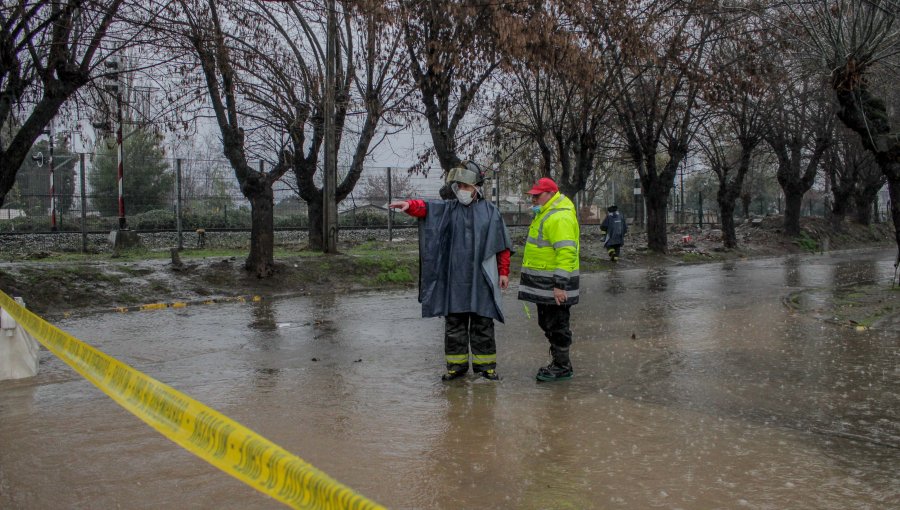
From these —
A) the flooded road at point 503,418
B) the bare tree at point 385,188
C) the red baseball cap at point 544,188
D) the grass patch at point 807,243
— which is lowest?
the flooded road at point 503,418

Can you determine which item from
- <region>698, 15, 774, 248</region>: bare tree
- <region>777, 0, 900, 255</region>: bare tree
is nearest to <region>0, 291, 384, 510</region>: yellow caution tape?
<region>777, 0, 900, 255</region>: bare tree

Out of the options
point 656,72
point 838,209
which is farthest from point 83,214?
point 838,209

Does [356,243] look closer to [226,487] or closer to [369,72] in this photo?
[369,72]

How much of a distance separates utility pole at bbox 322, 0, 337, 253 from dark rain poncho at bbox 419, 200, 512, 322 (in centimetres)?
1019

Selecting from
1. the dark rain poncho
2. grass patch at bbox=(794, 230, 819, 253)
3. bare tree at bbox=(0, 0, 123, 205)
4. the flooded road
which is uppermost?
bare tree at bbox=(0, 0, 123, 205)

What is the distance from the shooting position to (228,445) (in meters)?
2.81

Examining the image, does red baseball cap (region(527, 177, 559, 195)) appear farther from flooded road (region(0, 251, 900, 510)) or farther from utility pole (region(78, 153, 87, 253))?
utility pole (region(78, 153, 87, 253))

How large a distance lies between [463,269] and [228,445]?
4084mm

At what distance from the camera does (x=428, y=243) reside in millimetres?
6824

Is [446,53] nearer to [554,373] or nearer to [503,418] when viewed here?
[554,373]

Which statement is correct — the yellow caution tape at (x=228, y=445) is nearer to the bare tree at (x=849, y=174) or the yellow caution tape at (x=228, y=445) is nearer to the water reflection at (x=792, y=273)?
the water reflection at (x=792, y=273)

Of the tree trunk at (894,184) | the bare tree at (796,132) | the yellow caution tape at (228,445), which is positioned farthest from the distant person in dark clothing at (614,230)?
the yellow caution tape at (228,445)

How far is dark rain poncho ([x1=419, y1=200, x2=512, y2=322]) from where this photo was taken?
21.9 feet

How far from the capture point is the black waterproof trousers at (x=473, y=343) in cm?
673
